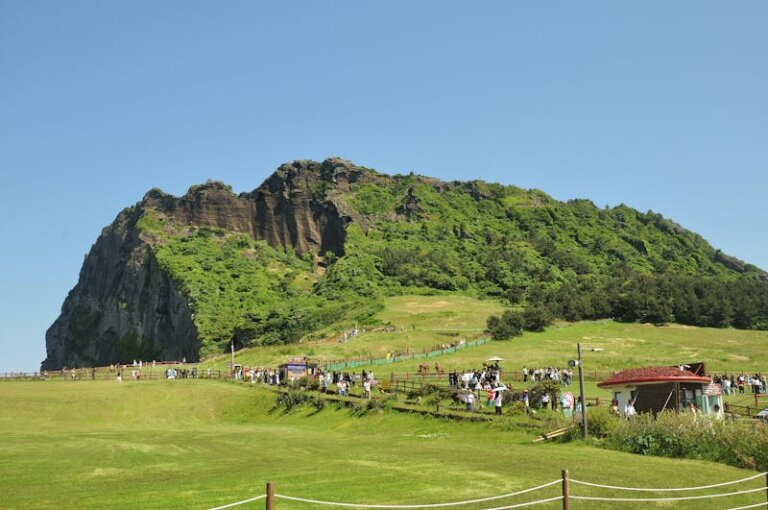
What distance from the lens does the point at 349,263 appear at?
141m

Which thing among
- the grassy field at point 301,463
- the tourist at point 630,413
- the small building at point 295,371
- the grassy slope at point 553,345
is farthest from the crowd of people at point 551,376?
the tourist at point 630,413

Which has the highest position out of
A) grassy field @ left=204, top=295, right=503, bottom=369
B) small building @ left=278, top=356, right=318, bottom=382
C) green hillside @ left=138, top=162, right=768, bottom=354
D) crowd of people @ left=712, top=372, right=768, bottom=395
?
green hillside @ left=138, top=162, right=768, bottom=354

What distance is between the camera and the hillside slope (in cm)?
11031

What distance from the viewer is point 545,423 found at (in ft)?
102

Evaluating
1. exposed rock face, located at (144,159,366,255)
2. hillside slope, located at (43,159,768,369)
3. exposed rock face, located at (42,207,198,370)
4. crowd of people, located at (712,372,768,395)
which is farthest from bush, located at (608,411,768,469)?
exposed rock face, located at (144,159,366,255)

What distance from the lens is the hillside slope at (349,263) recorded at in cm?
11031

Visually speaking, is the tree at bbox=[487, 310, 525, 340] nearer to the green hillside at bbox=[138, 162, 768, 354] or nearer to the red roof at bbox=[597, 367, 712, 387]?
the green hillside at bbox=[138, 162, 768, 354]

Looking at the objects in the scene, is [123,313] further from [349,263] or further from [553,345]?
[553,345]

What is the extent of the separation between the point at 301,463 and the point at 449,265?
123162 millimetres

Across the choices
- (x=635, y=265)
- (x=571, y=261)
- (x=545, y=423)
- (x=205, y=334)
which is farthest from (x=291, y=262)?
(x=545, y=423)

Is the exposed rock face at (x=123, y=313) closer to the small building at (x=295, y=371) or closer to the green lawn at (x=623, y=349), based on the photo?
the green lawn at (x=623, y=349)

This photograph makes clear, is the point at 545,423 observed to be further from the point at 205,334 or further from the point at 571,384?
the point at 205,334

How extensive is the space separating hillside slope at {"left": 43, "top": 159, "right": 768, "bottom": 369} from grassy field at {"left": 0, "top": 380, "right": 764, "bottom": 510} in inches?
2433

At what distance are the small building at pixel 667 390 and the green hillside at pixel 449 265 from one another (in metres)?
56.4
